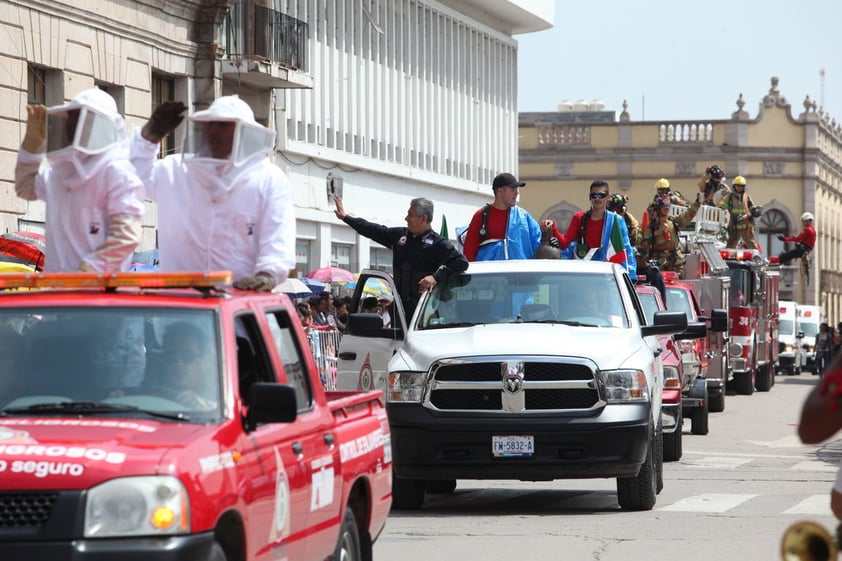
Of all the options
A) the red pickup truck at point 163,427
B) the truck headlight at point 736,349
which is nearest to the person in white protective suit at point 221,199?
the red pickup truck at point 163,427

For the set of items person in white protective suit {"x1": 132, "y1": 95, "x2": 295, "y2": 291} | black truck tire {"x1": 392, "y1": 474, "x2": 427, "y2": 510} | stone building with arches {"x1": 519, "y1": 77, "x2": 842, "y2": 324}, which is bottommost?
black truck tire {"x1": 392, "y1": 474, "x2": 427, "y2": 510}

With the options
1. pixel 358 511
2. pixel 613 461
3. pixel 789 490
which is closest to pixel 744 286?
pixel 789 490

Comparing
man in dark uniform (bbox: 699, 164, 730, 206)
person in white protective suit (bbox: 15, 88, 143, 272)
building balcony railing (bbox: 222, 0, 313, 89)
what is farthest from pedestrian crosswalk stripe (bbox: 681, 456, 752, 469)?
man in dark uniform (bbox: 699, 164, 730, 206)

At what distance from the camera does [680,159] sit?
304ft

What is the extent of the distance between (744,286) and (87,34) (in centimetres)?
1605

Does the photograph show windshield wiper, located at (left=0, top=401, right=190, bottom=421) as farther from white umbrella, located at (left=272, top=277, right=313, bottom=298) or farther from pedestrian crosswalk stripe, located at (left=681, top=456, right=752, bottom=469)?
pedestrian crosswalk stripe, located at (left=681, top=456, right=752, bottom=469)

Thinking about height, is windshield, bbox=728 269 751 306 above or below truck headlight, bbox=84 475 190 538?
above

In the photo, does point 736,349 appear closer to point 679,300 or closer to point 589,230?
point 679,300

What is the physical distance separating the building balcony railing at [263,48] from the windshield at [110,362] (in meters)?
27.2

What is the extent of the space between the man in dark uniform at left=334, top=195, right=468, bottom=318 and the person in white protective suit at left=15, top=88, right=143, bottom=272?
231 inches

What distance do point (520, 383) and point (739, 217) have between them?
27045 mm

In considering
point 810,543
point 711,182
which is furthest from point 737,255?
point 810,543

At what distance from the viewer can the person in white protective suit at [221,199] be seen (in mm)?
9422

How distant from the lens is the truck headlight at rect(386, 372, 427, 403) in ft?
45.5
